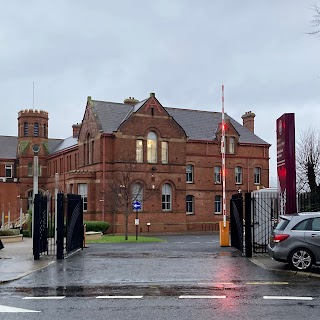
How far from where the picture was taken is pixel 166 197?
165 ft

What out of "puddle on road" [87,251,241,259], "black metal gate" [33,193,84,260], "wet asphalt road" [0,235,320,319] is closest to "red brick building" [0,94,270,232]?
"black metal gate" [33,193,84,260]

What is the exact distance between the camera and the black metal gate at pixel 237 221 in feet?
65.3

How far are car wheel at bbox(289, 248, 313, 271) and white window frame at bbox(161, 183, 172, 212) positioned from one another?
35636 mm

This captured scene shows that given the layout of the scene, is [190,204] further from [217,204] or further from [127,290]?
[127,290]

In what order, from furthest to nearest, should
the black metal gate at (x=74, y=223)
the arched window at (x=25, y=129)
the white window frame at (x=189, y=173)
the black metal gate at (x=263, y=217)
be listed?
1. the arched window at (x=25, y=129)
2. the white window frame at (x=189, y=173)
3. the black metal gate at (x=263, y=217)
4. the black metal gate at (x=74, y=223)

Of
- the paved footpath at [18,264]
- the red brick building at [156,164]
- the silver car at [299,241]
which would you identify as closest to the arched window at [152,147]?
the red brick building at [156,164]

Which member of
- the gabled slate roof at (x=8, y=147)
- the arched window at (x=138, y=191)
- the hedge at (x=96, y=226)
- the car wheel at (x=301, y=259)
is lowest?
the hedge at (x=96, y=226)

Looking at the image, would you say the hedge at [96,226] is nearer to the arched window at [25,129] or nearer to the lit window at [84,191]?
the lit window at [84,191]

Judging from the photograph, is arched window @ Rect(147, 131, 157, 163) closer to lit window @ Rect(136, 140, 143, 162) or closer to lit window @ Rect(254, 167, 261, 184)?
lit window @ Rect(136, 140, 143, 162)

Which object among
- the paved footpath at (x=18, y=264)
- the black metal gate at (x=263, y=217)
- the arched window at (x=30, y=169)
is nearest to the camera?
the paved footpath at (x=18, y=264)

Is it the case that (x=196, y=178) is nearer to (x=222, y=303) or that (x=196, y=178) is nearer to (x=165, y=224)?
(x=165, y=224)

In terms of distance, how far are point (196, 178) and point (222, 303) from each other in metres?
44.2

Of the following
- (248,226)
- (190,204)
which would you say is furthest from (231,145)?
(248,226)

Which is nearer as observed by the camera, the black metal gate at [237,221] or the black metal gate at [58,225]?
the black metal gate at [58,225]
